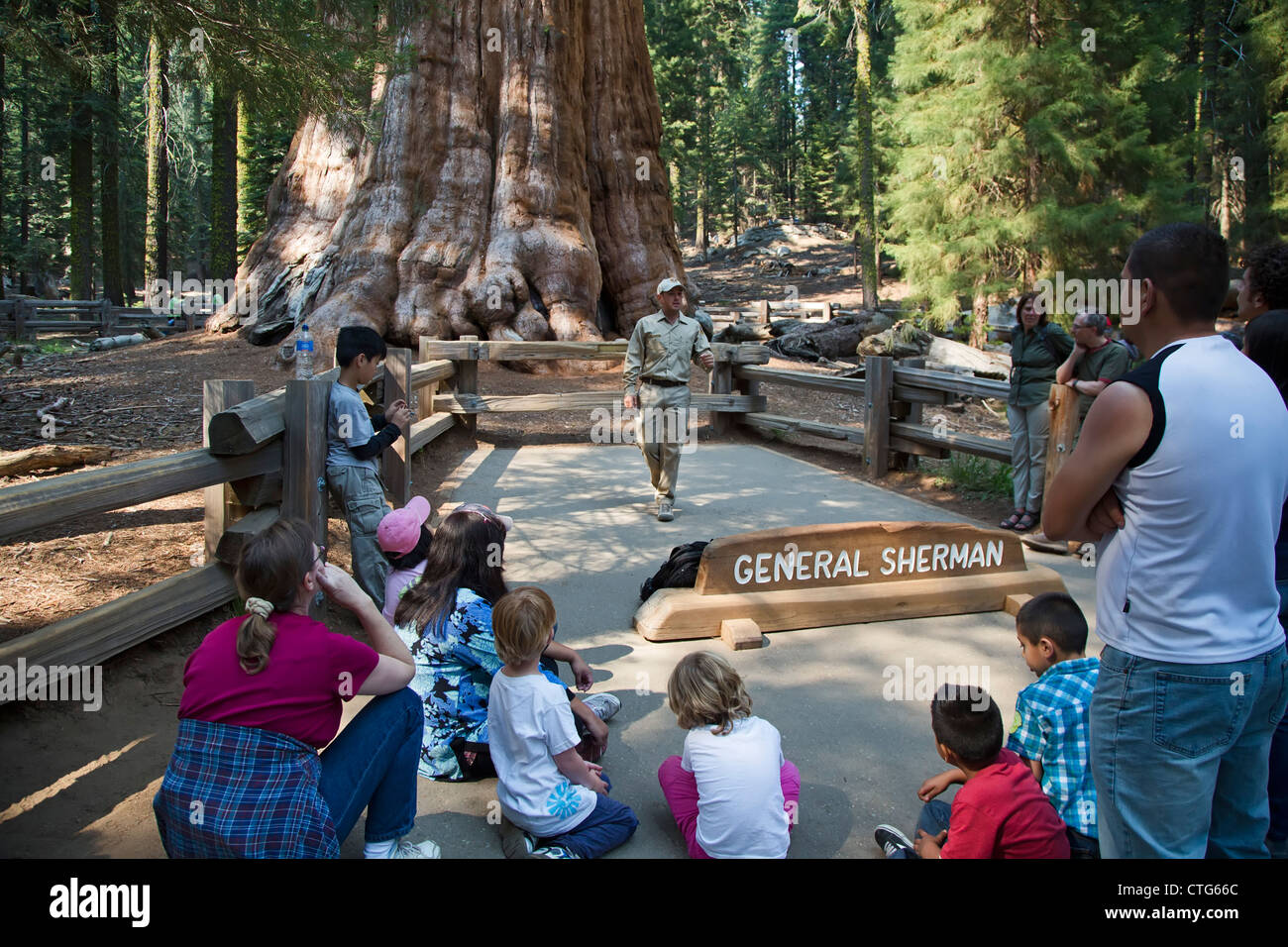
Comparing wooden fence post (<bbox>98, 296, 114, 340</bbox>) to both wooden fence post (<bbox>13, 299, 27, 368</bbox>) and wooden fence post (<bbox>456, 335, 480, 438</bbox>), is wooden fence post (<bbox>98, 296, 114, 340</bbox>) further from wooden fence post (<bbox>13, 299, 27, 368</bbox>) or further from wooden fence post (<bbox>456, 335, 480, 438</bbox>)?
wooden fence post (<bbox>456, 335, 480, 438</bbox>)

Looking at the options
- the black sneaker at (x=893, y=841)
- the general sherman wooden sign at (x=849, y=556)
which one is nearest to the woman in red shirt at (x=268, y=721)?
the black sneaker at (x=893, y=841)

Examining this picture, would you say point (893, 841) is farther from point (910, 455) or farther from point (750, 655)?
point (910, 455)

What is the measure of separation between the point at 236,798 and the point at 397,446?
4.72m

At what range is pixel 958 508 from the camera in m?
8.38

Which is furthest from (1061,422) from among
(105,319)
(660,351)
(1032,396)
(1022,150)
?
(105,319)

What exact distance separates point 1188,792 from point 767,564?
3.12 meters

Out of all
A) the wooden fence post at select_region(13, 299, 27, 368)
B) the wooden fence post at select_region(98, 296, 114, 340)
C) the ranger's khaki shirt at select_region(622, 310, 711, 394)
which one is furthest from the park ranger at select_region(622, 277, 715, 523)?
the wooden fence post at select_region(98, 296, 114, 340)

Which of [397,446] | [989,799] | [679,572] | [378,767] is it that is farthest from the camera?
[397,446]

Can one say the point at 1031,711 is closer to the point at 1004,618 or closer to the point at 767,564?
the point at 767,564

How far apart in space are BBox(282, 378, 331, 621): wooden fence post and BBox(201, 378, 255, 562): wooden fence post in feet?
0.75

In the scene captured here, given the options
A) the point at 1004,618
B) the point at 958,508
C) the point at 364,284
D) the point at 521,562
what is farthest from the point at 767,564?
the point at 364,284

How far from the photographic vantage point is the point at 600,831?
3.10 meters

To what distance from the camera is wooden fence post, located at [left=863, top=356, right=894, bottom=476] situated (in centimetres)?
957
